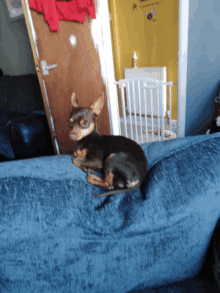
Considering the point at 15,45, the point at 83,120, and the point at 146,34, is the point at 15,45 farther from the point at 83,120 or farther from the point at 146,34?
the point at 83,120

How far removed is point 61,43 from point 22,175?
178 cm

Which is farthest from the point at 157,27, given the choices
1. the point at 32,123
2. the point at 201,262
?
the point at 201,262

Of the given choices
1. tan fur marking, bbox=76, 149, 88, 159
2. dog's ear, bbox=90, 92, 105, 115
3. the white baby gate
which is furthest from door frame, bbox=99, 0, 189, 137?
tan fur marking, bbox=76, 149, 88, 159

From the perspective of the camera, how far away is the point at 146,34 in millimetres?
3340

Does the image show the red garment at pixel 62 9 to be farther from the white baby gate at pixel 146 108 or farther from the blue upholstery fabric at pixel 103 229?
the blue upholstery fabric at pixel 103 229

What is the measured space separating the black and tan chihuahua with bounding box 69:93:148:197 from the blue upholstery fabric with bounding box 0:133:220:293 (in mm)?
41

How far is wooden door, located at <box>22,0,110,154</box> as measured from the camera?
1.99 metres

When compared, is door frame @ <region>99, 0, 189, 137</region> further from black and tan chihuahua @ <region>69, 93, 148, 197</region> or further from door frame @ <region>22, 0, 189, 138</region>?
black and tan chihuahua @ <region>69, 93, 148, 197</region>

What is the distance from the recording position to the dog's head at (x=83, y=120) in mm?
854

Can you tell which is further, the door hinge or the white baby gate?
the door hinge

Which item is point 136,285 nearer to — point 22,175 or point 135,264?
point 135,264

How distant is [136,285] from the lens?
734 millimetres

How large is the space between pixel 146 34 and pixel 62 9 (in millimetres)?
1761

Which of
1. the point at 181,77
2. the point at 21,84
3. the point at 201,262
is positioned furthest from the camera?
the point at 21,84
